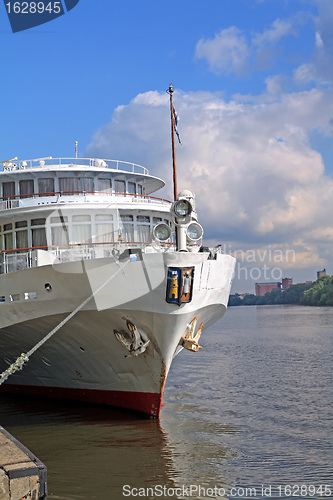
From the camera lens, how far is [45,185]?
17234mm

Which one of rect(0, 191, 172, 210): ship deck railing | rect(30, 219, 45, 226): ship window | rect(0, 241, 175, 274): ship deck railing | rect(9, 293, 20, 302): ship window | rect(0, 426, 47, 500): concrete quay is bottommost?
rect(0, 426, 47, 500): concrete quay

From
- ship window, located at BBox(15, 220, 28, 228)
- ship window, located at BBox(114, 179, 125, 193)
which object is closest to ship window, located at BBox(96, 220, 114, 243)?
ship window, located at BBox(15, 220, 28, 228)

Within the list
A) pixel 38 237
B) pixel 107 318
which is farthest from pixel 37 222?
pixel 107 318

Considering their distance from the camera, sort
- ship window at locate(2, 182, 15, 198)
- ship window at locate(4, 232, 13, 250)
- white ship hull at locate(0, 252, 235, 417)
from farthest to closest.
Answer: ship window at locate(2, 182, 15, 198) → ship window at locate(4, 232, 13, 250) → white ship hull at locate(0, 252, 235, 417)

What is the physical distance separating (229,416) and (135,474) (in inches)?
211

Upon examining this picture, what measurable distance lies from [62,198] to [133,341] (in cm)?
607

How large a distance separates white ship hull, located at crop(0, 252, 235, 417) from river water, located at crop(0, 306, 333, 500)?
87 centimetres

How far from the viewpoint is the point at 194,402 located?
664 inches

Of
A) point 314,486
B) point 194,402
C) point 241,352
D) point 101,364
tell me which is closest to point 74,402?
point 101,364

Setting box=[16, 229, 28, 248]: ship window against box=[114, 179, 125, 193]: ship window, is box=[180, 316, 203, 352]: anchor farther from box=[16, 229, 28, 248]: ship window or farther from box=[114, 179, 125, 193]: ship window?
box=[114, 179, 125, 193]: ship window

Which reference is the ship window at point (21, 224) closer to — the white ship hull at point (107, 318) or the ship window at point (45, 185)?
the ship window at point (45, 185)

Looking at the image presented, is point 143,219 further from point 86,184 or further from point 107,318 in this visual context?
point 107,318

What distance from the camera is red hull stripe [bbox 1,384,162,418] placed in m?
14.2

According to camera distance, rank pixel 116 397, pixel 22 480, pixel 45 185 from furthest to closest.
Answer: pixel 45 185 → pixel 116 397 → pixel 22 480
